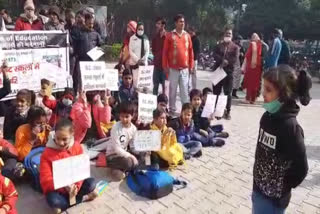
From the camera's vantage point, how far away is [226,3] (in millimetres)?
32188

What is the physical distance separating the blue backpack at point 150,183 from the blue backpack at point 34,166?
0.92 meters

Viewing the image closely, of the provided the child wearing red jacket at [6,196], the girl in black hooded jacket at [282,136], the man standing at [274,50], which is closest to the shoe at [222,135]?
the man standing at [274,50]

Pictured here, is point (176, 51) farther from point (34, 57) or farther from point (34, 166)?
point (34, 166)

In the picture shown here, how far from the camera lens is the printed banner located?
17.3 feet

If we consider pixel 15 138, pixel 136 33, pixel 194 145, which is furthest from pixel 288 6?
pixel 15 138

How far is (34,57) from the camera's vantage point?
557 centimetres

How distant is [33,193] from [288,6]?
25.2m

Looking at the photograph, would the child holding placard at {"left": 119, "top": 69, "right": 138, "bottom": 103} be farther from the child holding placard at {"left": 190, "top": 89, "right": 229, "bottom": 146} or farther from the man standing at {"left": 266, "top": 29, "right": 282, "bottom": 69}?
the man standing at {"left": 266, "top": 29, "right": 282, "bottom": 69}

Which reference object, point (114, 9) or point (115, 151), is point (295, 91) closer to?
point (115, 151)

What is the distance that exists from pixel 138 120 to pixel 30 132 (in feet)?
4.79

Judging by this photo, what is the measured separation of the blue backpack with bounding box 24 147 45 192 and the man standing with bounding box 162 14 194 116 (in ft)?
10.6

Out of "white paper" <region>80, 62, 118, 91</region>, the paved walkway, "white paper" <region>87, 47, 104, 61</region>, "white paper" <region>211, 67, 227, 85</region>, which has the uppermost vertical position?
"white paper" <region>87, 47, 104, 61</region>

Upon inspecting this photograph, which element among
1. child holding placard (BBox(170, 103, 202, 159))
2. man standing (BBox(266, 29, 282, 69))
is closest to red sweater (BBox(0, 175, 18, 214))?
child holding placard (BBox(170, 103, 202, 159))

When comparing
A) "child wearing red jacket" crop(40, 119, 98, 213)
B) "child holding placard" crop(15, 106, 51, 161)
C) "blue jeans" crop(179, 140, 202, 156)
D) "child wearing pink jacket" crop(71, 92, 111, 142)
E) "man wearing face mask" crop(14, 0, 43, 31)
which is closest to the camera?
"child wearing red jacket" crop(40, 119, 98, 213)
